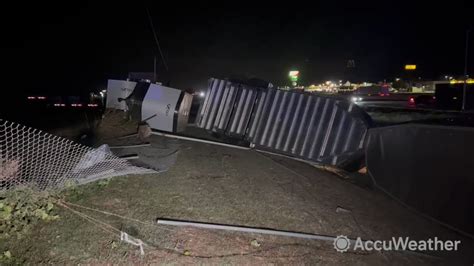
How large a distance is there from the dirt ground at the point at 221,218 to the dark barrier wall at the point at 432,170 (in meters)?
0.31

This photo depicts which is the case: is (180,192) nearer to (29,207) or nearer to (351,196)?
(29,207)

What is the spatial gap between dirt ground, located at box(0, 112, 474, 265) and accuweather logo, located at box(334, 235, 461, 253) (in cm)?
12

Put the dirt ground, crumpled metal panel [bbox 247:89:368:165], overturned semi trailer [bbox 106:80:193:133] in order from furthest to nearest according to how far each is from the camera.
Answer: overturned semi trailer [bbox 106:80:193:133], crumpled metal panel [bbox 247:89:368:165], the dirt ground

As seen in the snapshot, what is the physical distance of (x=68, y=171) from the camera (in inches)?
213

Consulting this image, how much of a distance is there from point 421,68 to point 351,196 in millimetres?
76775

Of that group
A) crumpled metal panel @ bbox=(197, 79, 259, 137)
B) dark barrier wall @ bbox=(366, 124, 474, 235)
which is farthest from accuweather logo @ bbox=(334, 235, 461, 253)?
crumpled metal panel @ bbox=(197, 79, 259, 137)

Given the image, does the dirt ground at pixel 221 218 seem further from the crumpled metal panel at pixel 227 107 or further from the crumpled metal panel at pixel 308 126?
the crumpled metal panel at pixel 227 107

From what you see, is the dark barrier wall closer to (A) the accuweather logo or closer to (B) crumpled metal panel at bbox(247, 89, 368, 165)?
(A) the accuweather logo

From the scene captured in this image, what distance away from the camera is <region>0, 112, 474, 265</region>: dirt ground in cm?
388

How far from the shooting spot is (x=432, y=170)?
6.37m

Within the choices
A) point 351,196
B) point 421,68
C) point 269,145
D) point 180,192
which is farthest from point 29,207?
point 421,68

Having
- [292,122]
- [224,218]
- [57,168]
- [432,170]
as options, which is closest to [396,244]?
[432,170]

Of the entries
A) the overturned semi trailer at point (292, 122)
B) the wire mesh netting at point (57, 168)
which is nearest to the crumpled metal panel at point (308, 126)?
the overturned semi trailer at point (292, 122)

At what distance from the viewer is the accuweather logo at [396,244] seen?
195 inches
